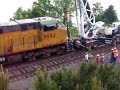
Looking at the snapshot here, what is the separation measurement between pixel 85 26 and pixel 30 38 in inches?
187

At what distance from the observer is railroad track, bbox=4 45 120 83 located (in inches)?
694

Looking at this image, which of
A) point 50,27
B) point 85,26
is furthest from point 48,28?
point 85,26

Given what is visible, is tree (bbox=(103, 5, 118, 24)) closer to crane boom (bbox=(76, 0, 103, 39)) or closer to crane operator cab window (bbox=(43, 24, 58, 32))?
crane boom (bbox=(76, 0, 103, 39))

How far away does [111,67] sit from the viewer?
12.5m

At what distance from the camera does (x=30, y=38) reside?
19703mm

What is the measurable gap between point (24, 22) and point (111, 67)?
8.63m

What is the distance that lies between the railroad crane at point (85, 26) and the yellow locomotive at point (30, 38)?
140 cm

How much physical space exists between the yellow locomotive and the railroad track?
0.61m

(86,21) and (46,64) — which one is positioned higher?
(86,21)

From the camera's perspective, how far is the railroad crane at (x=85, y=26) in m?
21.4

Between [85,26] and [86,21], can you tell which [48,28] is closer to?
[86,21]

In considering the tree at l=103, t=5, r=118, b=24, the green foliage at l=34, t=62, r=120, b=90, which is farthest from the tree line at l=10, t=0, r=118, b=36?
the green foliage at l=34, t=62, r=120, b=90

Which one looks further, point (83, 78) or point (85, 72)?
point (85, 72)

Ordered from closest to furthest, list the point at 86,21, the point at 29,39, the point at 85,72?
the point at 85,72 < the point at 29,39 < the point at 86,21
